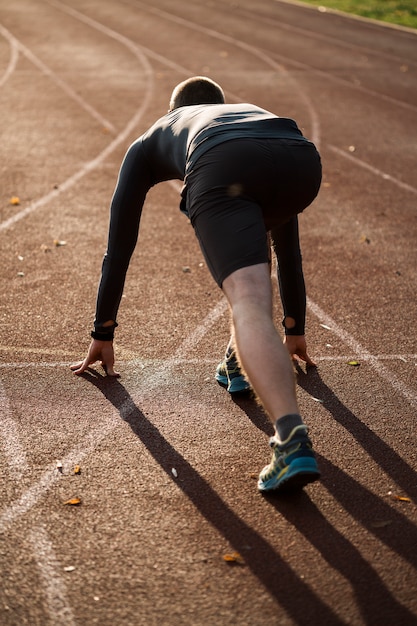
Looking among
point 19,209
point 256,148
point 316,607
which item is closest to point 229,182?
point 256,148

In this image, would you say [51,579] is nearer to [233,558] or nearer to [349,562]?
[233,558]

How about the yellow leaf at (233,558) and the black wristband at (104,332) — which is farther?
the black wristband at (104,332)

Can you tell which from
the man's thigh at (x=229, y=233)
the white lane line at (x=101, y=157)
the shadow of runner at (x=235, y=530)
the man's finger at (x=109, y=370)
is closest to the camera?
the shadow of runner at (x=235, y=530)

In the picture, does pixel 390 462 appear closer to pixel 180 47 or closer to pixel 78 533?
pixel 78 533

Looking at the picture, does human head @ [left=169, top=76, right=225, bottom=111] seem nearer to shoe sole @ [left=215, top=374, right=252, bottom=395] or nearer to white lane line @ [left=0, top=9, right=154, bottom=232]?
shoe sole @ [left=215, top=374, right=252, bottom=395]

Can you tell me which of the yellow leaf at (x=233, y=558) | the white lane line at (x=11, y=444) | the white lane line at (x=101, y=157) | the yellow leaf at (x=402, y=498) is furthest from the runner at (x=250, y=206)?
the white lane line at (x=101, y=157)

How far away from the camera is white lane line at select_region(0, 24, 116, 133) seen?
1271cm

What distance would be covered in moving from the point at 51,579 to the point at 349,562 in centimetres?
132

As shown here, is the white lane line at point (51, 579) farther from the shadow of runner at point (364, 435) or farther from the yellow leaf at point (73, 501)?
the shadow of runner at point (364, 435)

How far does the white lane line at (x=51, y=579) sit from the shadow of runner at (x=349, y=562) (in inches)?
44.6

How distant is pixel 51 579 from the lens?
3.44 meters

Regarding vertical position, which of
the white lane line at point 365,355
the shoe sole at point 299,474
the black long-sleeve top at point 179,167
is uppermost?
the black long-sleeve top at point 179,167

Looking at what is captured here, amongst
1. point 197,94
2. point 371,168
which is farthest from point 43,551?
point 371,168

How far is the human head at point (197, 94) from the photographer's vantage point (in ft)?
15.4
